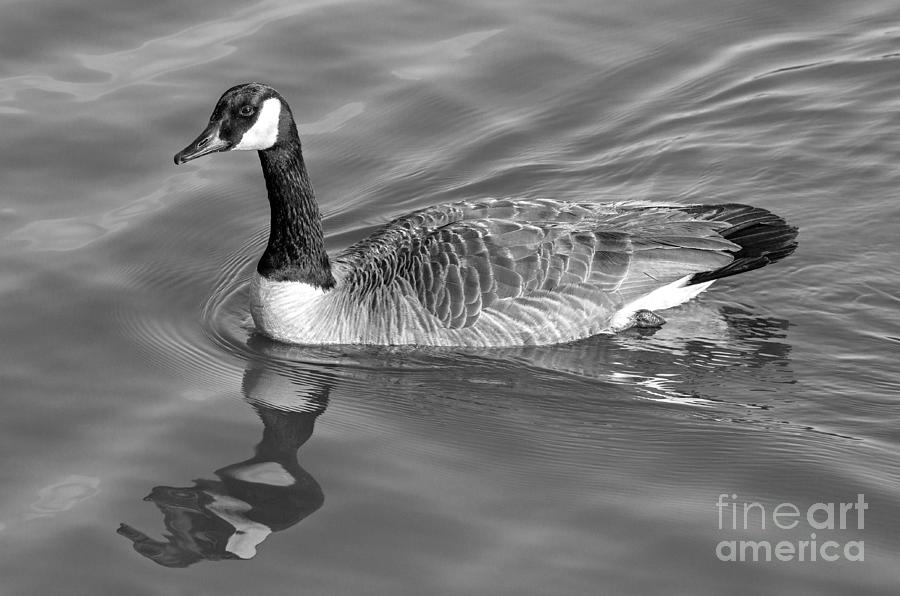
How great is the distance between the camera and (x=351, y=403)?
1033cm

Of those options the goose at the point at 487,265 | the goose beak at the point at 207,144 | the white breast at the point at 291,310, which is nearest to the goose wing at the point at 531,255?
the goose at the point at 487,265

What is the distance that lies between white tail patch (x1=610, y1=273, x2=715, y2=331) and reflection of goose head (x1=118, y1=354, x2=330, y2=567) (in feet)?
9.49

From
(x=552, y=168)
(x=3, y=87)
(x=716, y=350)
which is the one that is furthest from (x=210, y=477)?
(x=3, y=87)

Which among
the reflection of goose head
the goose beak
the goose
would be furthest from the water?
the goose beak

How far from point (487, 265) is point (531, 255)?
0.40m

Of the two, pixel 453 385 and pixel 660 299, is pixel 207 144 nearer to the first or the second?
pixel 453 385

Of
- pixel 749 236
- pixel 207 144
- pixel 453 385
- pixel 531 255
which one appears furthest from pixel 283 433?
pixel 749 236

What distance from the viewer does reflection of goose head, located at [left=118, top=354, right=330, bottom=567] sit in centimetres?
866

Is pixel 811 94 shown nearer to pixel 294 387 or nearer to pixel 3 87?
pixel 294 387

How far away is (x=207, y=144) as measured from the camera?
10.7 meters

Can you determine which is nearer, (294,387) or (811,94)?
(294,387)

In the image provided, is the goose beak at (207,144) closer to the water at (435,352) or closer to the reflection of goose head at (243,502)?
the water at (435,352)

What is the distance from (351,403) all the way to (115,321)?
252 centimetres

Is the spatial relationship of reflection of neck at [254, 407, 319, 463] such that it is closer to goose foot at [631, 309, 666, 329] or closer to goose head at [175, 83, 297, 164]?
goose head at [175, 83, 297, 164]
